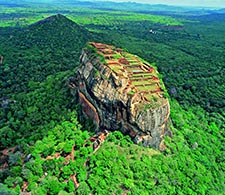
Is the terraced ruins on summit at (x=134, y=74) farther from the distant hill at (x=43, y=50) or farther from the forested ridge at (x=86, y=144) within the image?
Answer: the distant hill at (x=43, y=50)

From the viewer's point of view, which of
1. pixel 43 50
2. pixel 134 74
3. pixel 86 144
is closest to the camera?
pixel 86 144

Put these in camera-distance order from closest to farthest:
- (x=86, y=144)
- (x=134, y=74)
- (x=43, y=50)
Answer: (x=86, y=144) → (x=134, y=74) → (x=43, y=50)

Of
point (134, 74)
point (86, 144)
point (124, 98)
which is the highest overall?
point (134, 74)

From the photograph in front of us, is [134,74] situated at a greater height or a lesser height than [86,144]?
greater

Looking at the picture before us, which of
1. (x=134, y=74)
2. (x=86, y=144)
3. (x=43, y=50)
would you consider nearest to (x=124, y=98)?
(x=134, y=74)

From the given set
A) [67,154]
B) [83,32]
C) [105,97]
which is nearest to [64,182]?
[67,154]

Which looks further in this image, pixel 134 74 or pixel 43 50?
pixel 43 50

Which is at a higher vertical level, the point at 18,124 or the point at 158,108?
the point at 158,108

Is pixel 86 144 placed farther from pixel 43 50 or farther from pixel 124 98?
pixel 43 50

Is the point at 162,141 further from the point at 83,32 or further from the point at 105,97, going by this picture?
the point at 83,32
